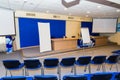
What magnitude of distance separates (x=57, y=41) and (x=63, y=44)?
2.13 feet

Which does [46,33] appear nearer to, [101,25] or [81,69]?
[81,69]

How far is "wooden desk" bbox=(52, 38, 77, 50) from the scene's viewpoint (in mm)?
10336

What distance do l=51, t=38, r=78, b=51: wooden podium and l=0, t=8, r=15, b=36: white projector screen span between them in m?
2.96

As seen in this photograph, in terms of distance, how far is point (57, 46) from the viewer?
1045cm

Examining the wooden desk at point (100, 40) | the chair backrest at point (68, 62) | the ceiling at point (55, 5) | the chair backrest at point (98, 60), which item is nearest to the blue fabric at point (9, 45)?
the ceiling at point (55, 5)

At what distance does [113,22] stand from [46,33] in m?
8.78

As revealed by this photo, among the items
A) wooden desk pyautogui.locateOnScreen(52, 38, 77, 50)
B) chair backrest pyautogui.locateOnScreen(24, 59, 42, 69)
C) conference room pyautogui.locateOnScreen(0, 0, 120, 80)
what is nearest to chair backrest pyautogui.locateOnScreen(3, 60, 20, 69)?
conference room pyautogui.locateOnScreen(0, 0, 120, 80)

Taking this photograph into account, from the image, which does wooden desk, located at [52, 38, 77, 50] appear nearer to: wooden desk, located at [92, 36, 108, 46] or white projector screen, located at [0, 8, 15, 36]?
white projector screen, located at [0, 8, 15, 36]

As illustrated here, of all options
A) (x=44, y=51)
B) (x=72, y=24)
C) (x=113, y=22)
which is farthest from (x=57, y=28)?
(x=113, y=22)

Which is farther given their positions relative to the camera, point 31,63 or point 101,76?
point 31,63

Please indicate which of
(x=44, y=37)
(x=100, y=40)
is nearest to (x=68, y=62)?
(x=44, y=37)

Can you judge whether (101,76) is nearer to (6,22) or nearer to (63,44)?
(6,22)

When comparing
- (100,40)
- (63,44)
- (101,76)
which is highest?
(100,40)

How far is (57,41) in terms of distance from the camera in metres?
10.4
